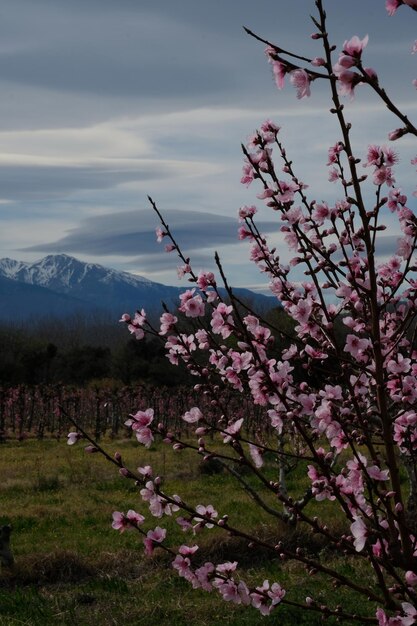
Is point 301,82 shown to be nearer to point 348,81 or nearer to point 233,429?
point 348,81

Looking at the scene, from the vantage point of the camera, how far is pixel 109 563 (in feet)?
28.3

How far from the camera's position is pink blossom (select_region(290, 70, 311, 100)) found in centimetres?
277

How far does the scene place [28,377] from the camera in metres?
42.1

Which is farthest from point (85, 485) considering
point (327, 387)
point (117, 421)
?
point (327, 387)

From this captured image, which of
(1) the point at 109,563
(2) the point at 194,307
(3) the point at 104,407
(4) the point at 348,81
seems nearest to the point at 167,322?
(2) the point at 194,307

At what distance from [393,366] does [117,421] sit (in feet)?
68.2

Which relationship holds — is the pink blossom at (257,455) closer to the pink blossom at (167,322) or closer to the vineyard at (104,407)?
the pink blossom at (167,322)

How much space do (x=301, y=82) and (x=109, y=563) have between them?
7104 millimetres

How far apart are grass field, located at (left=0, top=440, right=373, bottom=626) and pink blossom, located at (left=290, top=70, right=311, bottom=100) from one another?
190 inches

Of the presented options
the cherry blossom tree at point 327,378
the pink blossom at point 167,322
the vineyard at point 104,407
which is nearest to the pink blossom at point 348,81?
→ the cherry blossom tree at point 327,378

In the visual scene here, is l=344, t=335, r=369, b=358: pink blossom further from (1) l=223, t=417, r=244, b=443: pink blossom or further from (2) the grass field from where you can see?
(2) the grass field

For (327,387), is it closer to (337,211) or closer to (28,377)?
(337,211)

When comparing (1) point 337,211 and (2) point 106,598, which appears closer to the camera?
(1) point 337,211

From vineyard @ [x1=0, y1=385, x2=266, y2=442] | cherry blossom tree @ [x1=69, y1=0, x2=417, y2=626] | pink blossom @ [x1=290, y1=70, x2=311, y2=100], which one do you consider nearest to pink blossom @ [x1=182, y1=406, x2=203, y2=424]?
cherry blossom tree @ [x1=69, y1=0, x2=417, y2=626]
